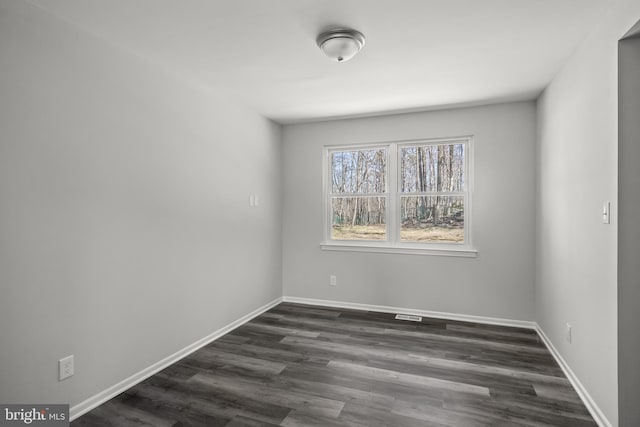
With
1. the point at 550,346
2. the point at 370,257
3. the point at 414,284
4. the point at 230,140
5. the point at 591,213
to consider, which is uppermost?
the point at 230,140

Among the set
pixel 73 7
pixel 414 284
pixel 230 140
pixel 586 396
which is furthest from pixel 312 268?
pixel 73 7

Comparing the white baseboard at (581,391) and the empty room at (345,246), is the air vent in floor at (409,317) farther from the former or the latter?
the white baseboard at (581,391)

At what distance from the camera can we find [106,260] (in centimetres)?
232

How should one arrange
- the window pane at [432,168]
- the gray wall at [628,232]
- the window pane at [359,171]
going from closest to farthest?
the gray wall at [628,232] < the window pane at [432,168] < the window pane at [359,171]

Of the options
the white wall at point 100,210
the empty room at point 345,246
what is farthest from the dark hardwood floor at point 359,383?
the white wall at point 100,210

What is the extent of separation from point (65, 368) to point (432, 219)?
3.58 meters

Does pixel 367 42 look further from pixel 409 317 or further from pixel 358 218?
pixel 409 317

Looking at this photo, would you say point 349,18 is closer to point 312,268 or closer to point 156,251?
point 156,251

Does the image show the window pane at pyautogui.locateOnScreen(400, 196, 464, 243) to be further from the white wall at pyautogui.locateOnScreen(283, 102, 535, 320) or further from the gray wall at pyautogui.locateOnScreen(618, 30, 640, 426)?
the gray wall at pyautogui.locateOnScreen(618, 30, 640, 426)

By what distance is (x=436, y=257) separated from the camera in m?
3.99

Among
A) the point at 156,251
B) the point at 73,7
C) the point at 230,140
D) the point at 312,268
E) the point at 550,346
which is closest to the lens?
the point at 73,7

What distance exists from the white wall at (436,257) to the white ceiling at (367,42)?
0.48m

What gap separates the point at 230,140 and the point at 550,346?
11.7 ft

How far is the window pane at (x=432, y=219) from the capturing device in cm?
400
